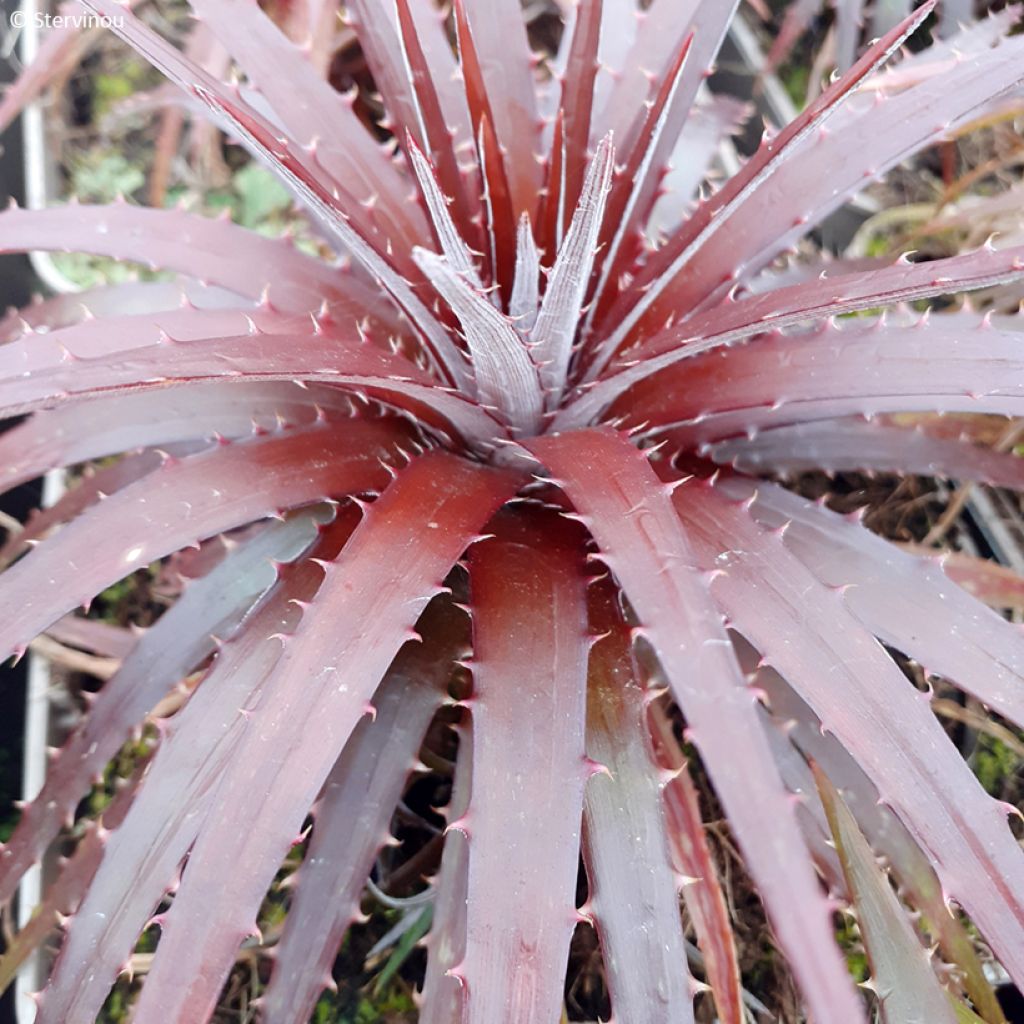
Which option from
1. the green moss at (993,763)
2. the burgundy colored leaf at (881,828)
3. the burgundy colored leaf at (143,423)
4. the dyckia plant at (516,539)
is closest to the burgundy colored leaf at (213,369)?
the dyckia plant at (516,539)

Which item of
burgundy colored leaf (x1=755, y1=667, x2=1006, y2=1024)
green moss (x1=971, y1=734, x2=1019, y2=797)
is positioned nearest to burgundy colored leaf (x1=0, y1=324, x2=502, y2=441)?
burgundy colored leaf (x1=755, y1=667, x2=1006, y2=1024)

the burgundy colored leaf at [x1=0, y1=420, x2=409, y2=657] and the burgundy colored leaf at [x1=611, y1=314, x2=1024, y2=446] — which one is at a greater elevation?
the burgundy colored leaf at [x1=611, y1=314, x2=1024, y2=446]

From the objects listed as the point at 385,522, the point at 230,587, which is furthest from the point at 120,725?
the point at 385,522

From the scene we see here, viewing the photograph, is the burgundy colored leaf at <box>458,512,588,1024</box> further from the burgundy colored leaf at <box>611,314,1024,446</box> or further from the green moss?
the green moss

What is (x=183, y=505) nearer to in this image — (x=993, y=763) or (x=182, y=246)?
(x=182, y=246)

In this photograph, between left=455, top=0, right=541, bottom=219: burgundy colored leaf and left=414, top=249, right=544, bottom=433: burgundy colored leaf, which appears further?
left=455, top=0, right=541, bottom=219: burgundy colored leaf

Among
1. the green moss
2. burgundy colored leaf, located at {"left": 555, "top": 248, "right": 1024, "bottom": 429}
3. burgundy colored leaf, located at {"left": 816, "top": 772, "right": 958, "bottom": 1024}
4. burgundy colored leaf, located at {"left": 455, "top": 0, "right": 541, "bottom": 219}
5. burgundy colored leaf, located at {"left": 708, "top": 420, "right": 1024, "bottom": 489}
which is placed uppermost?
burgundy colored leaf, located at {"left": 455, "top": 0, "right": 541, "bottom": 219}

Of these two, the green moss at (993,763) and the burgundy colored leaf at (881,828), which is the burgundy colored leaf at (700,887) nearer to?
the burgundy colored leaf at (881,828)

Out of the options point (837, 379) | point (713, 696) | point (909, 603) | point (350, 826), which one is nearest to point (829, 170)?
point (837, 379)
